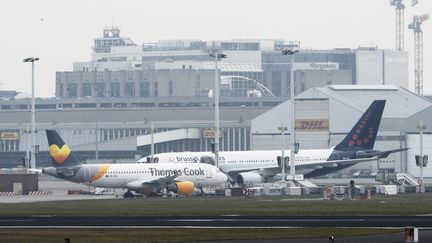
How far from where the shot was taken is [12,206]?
98.5 m

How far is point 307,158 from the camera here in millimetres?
147250

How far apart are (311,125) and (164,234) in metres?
125

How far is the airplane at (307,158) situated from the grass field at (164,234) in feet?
238

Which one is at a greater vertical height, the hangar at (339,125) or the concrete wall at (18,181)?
the hangar at (339,125)

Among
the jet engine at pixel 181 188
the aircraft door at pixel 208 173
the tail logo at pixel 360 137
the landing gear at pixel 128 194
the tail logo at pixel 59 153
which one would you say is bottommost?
the landing gear at pixel 128 194

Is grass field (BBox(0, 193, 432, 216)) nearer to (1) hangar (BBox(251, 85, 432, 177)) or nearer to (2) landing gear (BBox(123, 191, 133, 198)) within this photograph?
(2) landing gear (BBox(123, 191, 133, 198))

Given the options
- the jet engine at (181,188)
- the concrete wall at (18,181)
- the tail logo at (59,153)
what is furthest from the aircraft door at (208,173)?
the concrete wall at (18,181)

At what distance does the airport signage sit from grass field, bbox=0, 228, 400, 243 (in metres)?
122

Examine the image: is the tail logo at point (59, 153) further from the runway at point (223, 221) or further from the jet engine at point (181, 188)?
the runway at point (223, 221)

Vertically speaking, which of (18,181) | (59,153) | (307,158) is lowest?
(18,181)

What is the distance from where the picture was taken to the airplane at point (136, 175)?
4865 inches

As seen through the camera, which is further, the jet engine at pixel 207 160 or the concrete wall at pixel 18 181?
the jet engine at pixel 207 160

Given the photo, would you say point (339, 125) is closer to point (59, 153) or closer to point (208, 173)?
point (208, 173)

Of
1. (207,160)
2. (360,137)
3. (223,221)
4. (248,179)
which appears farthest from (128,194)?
(223,221)
